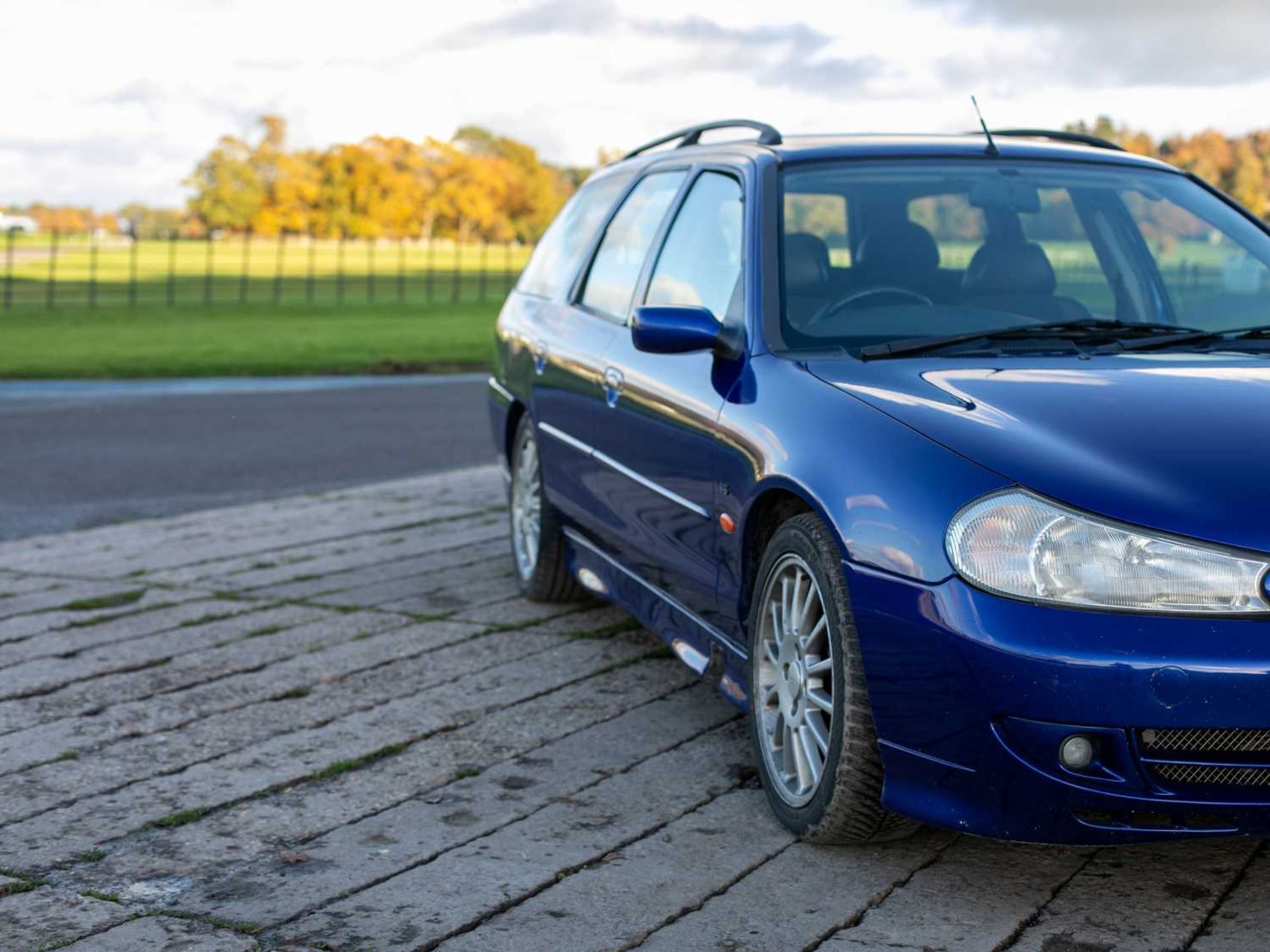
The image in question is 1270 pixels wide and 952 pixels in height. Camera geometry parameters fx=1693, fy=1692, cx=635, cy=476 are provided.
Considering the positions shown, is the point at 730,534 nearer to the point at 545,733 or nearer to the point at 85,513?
the point at 545,733

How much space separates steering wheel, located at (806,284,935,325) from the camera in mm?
4523

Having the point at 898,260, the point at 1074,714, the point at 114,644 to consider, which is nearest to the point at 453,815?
the point at 1074,714

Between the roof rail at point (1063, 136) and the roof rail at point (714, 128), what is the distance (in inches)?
33.7

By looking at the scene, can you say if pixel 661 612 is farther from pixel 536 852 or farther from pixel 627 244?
pixel 627 244

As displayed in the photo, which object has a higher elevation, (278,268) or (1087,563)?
(1087,563)

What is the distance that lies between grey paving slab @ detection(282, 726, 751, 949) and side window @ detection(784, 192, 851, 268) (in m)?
1.41

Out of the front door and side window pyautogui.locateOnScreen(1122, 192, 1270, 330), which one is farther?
side window pyautogui.locateOnScreen(1122, 192, 1270, 330)

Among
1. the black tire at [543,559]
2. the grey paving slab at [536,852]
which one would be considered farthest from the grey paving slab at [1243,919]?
the black tire at [543,559]

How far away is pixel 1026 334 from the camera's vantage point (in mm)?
4355

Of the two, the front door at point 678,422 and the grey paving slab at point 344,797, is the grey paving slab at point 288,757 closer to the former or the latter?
the grey paving slab at point 344,797

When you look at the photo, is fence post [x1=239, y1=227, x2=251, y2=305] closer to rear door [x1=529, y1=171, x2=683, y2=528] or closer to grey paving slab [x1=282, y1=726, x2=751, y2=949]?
rear door [x1=529, y1=171, x2=683, y2=528]

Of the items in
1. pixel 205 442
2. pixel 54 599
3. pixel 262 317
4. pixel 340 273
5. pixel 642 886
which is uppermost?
pixel 642 886

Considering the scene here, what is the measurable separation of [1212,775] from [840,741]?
774 millimetres

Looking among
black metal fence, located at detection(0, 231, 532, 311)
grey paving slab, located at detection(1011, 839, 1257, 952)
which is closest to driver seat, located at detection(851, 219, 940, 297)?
grey paving slab, located at detection(1011, 839, 1257, 952)
